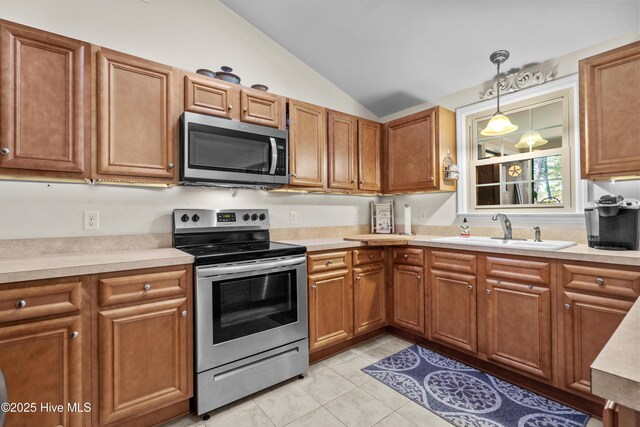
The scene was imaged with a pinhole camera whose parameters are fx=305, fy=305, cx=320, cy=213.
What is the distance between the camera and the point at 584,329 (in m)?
1.81

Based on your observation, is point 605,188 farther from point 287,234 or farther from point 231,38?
point 231,38

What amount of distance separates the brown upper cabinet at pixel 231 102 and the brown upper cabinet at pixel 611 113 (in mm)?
2146

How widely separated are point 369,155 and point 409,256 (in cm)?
115

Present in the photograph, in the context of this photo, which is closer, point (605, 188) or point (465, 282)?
point (605, 188)

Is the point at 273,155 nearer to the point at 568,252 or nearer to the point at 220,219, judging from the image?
the point at 220,219

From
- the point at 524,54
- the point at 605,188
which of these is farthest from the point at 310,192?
the point at 605,188

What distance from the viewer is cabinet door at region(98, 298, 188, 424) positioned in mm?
1586

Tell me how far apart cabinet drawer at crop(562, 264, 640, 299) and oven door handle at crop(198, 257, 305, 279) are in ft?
5.59

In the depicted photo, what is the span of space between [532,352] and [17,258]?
324 cm

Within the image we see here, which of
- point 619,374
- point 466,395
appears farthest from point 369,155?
point 619,374

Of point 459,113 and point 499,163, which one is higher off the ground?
point 459,113

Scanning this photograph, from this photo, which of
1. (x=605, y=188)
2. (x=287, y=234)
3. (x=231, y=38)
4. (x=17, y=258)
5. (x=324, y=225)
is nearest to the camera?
(x=17, y=258)

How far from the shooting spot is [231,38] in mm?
2672

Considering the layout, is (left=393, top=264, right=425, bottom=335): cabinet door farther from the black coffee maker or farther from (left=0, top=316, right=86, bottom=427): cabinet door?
(left=0, top=316, right=86, bottom=427): cabinet door
